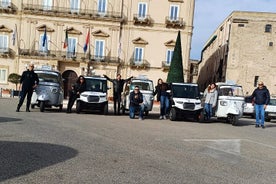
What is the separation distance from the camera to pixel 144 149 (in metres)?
7.77

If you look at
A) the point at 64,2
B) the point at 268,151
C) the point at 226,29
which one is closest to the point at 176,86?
the point at 268,151

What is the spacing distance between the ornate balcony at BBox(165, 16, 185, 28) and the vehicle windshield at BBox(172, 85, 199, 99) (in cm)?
2692

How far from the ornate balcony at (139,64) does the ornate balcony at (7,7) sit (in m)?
14.7

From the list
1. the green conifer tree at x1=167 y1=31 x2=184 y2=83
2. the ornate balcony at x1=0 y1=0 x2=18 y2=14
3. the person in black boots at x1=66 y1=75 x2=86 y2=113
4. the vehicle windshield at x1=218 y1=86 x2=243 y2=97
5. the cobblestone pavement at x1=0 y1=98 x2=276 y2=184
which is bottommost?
the cobblestone pavement at x1=0 y1=98 x2=276 y2=184

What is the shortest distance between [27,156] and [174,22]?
38.7 metres

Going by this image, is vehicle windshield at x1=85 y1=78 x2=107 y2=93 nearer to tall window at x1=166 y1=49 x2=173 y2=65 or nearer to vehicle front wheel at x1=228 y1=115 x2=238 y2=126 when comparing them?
vehicle front wheel at x1=228 y1=115 x2=238 y2=126

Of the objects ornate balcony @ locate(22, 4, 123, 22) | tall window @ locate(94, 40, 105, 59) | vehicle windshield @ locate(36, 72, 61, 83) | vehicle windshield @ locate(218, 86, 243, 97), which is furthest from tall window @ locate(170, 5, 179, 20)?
vehicle windshield @ locate(36, 72, 61, 83)

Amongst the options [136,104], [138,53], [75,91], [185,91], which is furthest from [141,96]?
[138,53]

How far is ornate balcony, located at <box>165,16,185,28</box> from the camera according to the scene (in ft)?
142

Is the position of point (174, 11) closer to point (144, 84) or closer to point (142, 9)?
point (142, 9)

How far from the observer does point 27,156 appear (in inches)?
250

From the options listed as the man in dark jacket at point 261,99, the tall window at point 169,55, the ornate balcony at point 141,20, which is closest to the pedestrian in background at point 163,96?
the man in dark jacket at point 261,99

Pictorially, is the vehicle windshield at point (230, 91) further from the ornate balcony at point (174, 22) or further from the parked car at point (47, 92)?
the ornate balcony at point (174, 22)

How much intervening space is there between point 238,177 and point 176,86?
38.9 ft
